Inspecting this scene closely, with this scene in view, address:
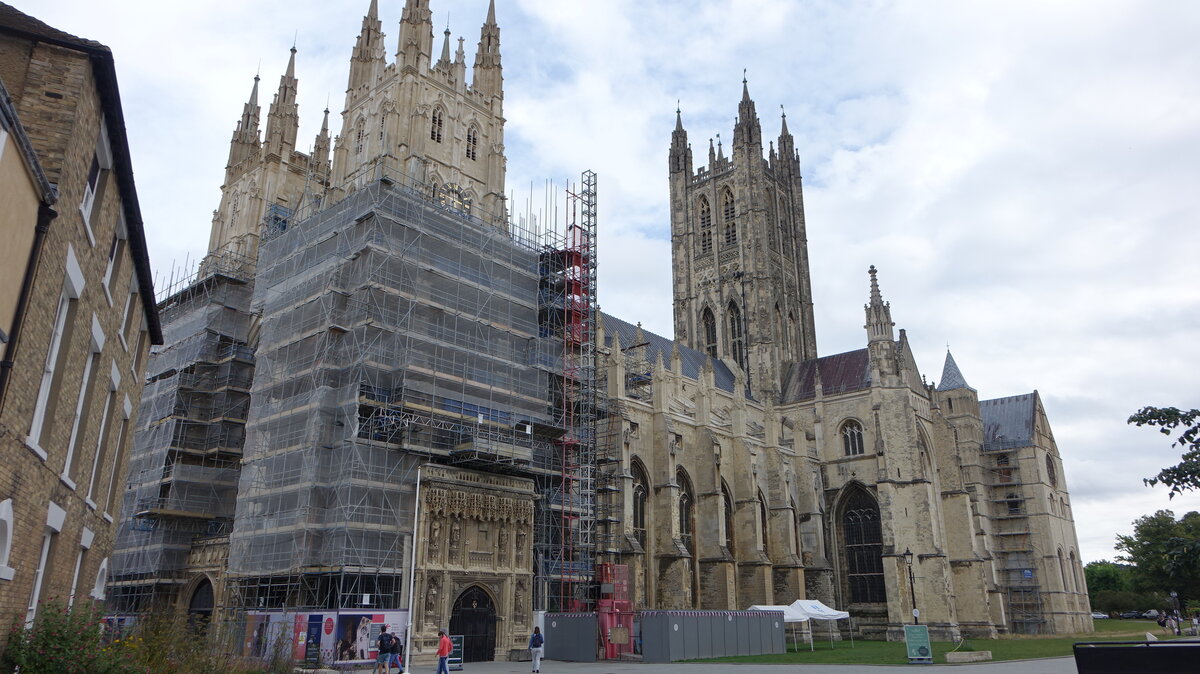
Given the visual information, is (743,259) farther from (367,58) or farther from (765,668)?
(765,668)

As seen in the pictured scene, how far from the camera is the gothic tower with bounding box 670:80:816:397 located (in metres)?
57.0

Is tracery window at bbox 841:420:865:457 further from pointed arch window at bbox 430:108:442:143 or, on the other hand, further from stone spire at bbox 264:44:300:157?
stone spire at bbox 264:44:300:157

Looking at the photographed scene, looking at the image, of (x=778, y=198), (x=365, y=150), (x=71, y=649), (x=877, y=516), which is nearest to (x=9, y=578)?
(x=71, y=649)

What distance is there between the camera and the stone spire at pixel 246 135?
43469mm

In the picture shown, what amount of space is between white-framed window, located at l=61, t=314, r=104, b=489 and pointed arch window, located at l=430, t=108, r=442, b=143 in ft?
75.9

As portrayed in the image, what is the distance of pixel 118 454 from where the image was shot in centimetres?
1617

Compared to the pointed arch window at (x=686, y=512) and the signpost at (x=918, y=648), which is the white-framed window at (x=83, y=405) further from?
the pointed arch window at (x=686, y=512)

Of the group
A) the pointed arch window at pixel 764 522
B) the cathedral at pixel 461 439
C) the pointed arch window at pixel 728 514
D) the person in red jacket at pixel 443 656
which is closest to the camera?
the person in red jacket at pixel 443 656

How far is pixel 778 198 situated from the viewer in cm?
6406

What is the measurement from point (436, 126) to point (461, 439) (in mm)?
14318

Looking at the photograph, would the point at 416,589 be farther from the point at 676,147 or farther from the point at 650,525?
the point at 676,147

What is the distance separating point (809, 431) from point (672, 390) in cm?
1385

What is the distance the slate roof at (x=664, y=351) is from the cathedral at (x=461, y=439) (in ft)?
1.08

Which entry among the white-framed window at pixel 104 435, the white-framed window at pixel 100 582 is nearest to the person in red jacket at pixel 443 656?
the white-framed window at pixel 100 582
